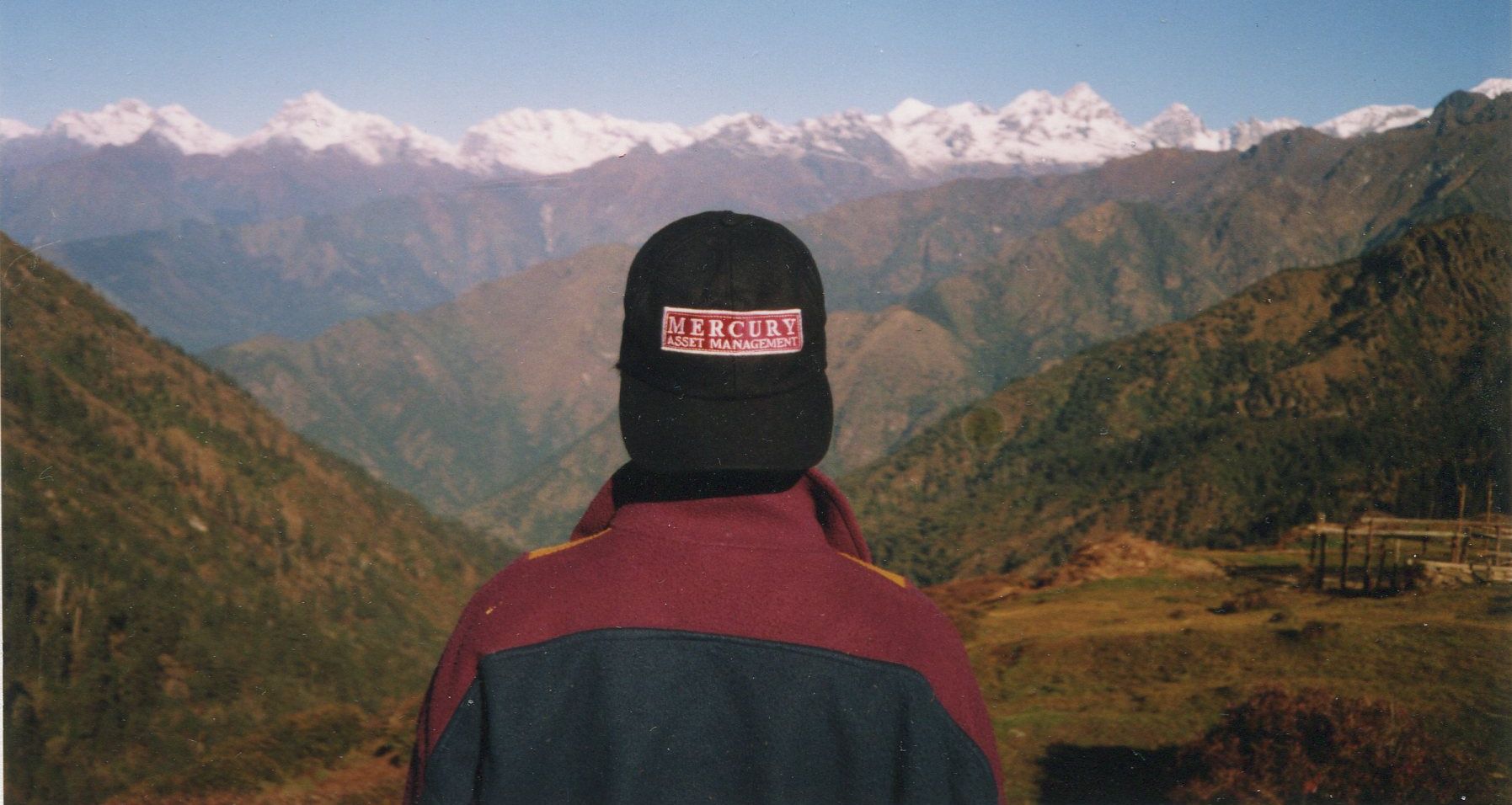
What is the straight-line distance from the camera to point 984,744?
294 centimetres

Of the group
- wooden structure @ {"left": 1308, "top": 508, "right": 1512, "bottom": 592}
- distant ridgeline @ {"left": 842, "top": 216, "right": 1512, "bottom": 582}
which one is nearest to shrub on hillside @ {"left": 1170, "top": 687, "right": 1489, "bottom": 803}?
wooden structure @ {"left": 1308, "top": 508, "right": 1512, "bottom": 592}

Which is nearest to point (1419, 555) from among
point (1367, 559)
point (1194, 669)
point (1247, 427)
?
Result: point (1367, 559)

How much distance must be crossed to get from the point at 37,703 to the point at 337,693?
556 inches

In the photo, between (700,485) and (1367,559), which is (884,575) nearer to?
(700,485)

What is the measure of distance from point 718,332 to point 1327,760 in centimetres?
1368

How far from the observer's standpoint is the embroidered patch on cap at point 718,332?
9.64 ft

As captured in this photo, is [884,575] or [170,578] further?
[170,578]

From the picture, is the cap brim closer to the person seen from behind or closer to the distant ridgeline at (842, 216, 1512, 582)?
the person seen from behind

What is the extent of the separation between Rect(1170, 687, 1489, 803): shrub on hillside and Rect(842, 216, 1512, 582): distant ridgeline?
3828cm

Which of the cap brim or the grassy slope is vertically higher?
the cap brim

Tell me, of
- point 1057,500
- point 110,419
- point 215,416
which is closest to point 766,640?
point 110,419

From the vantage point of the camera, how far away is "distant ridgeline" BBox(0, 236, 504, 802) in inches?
1242

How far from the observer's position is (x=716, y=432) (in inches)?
113

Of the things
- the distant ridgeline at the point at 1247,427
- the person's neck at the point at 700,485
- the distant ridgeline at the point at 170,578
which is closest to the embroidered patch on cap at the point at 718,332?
the person's neck at the point at 700,485
